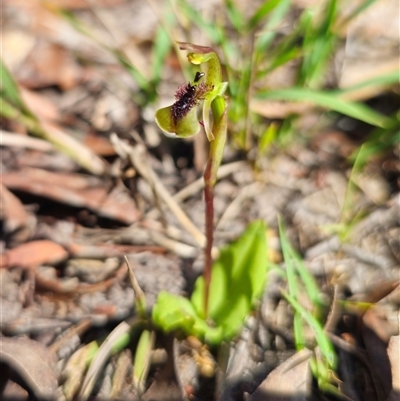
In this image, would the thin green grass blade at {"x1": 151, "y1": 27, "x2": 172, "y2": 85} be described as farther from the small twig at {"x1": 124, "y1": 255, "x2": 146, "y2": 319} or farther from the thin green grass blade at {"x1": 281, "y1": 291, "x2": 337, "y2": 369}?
the thin green grass blade at {"x1": 281, "y1": 291, "x2": 337, "y2": 369}

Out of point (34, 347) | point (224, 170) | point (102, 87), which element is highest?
point (102, 87)

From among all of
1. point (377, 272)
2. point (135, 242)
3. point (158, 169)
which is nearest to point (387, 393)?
point (377, 272)

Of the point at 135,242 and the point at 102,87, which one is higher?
the point at 102,87

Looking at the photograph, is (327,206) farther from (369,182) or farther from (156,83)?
(156,83)

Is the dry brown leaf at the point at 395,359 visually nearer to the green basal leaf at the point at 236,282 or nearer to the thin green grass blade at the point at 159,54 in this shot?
the green basal leaf at the point at 236,282

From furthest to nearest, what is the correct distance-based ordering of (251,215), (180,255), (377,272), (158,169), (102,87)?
(102,87), (158,169), (251,215), (180,255), (377,272)

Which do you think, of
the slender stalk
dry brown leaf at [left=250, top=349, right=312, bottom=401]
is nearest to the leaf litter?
dry brown leaf at [left=250, top=349, right=312, bottom=401]

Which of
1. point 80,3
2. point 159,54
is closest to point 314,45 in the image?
point 159,54

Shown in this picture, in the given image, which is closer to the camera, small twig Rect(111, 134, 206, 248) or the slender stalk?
the slender stalk

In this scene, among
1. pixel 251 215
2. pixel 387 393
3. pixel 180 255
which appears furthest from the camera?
pixel 251 215
